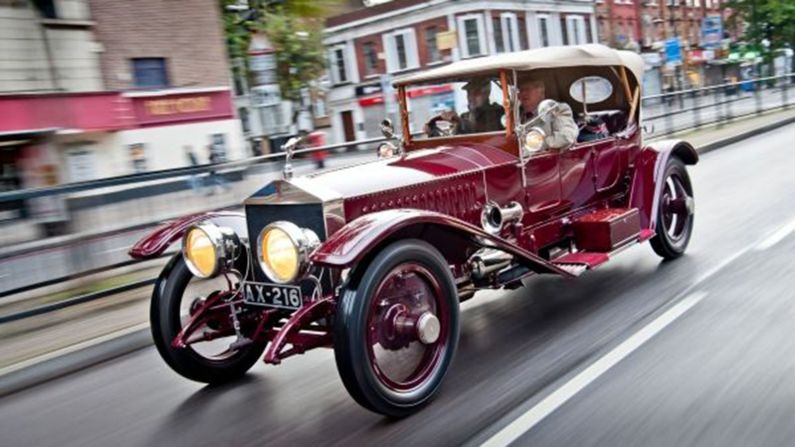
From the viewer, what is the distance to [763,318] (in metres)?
4.66

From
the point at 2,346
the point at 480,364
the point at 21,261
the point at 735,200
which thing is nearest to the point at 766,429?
the point at 480,364

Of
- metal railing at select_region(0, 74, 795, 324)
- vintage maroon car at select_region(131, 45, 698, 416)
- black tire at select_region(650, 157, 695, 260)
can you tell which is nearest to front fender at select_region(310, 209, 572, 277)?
vintage maroon car at select_region(131, 45, 698, 416)

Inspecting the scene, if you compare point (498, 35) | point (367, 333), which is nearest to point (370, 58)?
point (498, 35)

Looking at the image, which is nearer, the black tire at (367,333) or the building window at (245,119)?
the black tire at (367,333)

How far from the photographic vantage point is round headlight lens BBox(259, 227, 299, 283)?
3762mm

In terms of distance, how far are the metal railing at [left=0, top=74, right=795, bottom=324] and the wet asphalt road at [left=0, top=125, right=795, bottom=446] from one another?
1.77 metres

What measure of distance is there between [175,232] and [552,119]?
271cm

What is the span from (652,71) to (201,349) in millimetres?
51620

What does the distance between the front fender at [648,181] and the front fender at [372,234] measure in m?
2.29

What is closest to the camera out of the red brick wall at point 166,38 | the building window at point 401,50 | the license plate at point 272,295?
Answer: the license plate at point 272,295

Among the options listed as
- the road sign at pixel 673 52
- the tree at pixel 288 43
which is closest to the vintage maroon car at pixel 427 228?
the tree at pixel 288 43

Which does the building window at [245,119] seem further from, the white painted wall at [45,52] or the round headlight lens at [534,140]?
the round headlight lens at [534,140]

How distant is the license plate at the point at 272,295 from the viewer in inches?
156

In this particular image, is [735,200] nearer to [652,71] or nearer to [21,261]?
[21,261]
